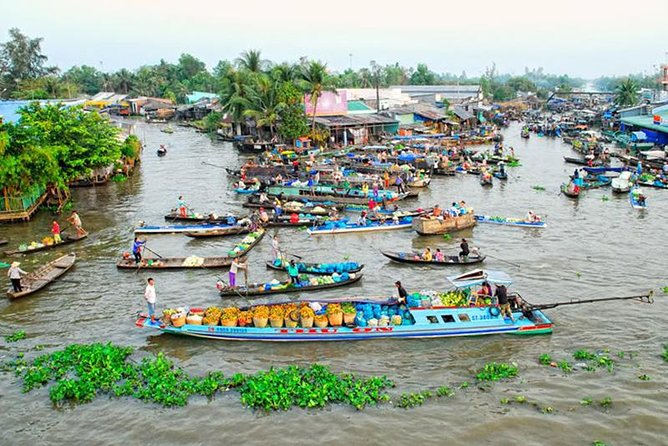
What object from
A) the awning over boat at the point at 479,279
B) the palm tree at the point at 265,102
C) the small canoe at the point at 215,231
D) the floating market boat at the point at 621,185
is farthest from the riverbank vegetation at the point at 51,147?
the floating market boat at the point at 621,185

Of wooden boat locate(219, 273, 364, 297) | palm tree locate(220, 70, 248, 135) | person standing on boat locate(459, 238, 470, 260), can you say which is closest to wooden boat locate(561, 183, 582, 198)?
person standing on boat locate(459, 238, 470, 260)

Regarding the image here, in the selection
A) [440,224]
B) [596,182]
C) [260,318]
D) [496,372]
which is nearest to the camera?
[496,372]

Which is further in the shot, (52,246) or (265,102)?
(265,102)

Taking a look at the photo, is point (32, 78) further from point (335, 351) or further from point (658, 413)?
point (658, 413)

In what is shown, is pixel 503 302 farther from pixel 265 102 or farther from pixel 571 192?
pixel 265 102

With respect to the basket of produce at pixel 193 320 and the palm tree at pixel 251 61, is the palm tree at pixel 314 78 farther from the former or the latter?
the basket of produce at pixel 193 320

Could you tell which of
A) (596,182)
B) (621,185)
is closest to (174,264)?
(621,185)
